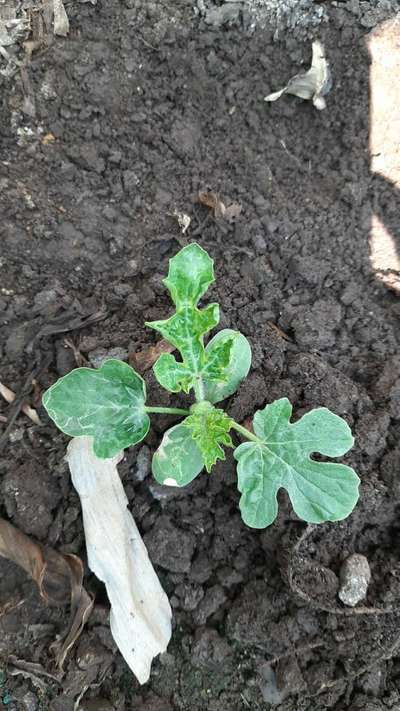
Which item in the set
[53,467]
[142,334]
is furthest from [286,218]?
[53,467]

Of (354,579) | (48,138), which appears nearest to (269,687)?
(354,579)

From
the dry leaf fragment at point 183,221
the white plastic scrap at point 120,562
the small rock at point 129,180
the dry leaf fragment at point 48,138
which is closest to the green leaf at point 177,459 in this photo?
the white plastic scrap at point 120,562

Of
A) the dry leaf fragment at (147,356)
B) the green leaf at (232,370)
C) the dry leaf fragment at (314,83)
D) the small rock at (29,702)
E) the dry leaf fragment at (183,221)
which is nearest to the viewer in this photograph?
the small rock at (29,702)

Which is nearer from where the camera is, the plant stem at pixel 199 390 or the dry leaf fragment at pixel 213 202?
the plant stem at pixel 199 390

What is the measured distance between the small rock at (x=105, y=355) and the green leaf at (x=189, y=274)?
16.5 inches

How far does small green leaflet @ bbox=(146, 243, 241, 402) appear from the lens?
1.60m

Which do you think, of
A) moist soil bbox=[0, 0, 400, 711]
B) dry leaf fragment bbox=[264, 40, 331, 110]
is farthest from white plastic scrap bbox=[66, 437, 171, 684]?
dry leaf fragment bbox=[264, 40, 331, 110]

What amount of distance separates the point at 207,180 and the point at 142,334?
0.83 m

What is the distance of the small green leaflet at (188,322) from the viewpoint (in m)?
1.60

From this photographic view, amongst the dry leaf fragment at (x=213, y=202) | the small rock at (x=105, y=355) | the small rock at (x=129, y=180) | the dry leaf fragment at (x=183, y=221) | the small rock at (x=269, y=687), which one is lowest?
the small rock at (x=269, y=687)

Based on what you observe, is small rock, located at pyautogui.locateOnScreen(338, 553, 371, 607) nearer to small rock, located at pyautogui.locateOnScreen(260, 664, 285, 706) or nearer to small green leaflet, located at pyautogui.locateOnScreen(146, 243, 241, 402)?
small rock, located at pyautogui.locateOnScreen(260, 664, 285, 706)

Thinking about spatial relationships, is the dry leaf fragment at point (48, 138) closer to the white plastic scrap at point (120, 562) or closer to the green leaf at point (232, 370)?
the green leaf at point (232, 370)

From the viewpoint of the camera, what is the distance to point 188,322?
161cm

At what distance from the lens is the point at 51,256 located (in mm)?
2156
